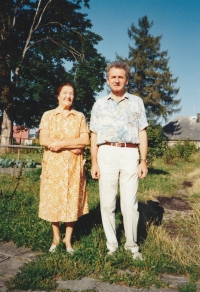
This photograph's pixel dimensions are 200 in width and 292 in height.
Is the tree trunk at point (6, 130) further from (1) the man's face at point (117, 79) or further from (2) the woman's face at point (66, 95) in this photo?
(1) the man's face at point (117, 79)

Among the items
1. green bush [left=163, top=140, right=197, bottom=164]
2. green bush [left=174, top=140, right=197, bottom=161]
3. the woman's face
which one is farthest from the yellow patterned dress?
green bush [left=174, top=140, right=197, bottom=161]

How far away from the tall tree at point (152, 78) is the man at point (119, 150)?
3711 cm

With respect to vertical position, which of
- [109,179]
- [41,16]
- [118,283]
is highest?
[41,16]

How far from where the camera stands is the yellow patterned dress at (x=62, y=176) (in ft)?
11.3

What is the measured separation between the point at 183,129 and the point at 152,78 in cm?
→ 1244

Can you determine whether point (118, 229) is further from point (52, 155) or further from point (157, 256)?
point (52, 155)

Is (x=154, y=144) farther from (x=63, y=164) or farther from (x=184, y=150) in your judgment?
(x=184, y=150)

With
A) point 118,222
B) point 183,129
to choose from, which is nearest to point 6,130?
point 118,222

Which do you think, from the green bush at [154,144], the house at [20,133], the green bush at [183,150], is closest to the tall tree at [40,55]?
the house at [20,133]

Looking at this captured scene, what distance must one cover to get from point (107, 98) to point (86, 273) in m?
2.08

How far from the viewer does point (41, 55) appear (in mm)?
23547

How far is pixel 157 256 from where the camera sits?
3.43 meters

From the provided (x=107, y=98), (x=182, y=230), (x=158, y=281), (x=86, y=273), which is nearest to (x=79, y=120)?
(x=107, y=98)

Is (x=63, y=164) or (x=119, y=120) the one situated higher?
(x=119, y=120)
